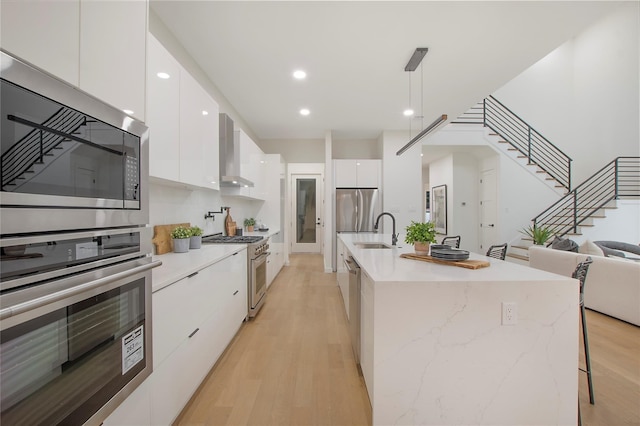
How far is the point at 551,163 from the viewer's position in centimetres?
712

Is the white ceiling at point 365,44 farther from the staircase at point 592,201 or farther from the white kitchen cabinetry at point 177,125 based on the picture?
the staircase at point 592,201

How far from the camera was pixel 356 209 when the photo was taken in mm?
5801

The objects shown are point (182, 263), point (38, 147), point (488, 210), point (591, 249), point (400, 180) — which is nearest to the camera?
point (38, 147)

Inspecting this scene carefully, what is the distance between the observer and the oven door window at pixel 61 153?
0.69m

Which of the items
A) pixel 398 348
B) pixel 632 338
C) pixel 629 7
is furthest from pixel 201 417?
pixel 629 7

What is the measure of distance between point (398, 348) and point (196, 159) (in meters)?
2.11

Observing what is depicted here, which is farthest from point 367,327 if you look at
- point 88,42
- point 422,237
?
point 88,42

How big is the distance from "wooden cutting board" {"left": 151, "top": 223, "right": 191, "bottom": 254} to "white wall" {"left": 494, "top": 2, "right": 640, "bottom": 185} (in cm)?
860

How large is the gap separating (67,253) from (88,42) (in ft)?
2.38

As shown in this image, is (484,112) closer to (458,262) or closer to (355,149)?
(355,149)

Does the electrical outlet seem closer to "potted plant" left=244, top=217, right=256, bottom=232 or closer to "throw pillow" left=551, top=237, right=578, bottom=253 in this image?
"throw pillow" left=551, top=237, right=578, bottom=253

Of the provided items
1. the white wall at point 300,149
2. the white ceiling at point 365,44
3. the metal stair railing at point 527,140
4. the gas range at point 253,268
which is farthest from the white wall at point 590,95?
the gas range at point 253,268

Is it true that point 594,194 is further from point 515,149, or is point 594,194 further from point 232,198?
point 232,198

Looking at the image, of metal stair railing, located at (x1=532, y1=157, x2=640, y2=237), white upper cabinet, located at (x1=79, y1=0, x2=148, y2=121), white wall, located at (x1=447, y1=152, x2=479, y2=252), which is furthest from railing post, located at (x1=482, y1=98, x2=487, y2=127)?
white upper cabinet, located at (x1=79, y1=0, x2=148, y2=121)
